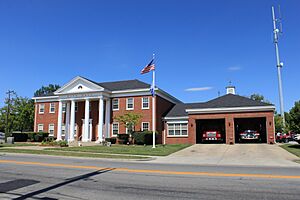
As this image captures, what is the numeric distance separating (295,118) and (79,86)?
87.8 feet

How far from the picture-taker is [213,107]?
109 feet

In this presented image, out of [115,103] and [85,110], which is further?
[115,103]

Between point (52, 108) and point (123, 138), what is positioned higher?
point (52, 108)

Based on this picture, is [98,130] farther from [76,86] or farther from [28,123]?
[28,123]

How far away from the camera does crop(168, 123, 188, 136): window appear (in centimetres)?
3709

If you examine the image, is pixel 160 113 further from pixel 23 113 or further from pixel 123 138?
pixel 23 113

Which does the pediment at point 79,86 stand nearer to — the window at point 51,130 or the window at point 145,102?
the window at point 145,102

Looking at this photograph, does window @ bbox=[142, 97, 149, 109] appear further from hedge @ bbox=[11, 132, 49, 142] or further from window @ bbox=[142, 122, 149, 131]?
hedge @ bbox=[11, 132, 49, 142]

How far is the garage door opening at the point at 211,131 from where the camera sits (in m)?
34.6

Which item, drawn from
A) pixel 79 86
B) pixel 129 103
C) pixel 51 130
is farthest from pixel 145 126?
pixel 51 130

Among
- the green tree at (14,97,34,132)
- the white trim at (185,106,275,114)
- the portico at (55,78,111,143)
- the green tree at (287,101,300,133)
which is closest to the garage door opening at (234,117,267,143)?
the white trim at (185,106,275,114)

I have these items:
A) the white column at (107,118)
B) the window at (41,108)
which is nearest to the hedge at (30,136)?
the window at (41,108)

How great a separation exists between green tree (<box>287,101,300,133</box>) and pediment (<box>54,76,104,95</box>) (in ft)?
74.2

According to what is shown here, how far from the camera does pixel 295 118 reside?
25.3 m
